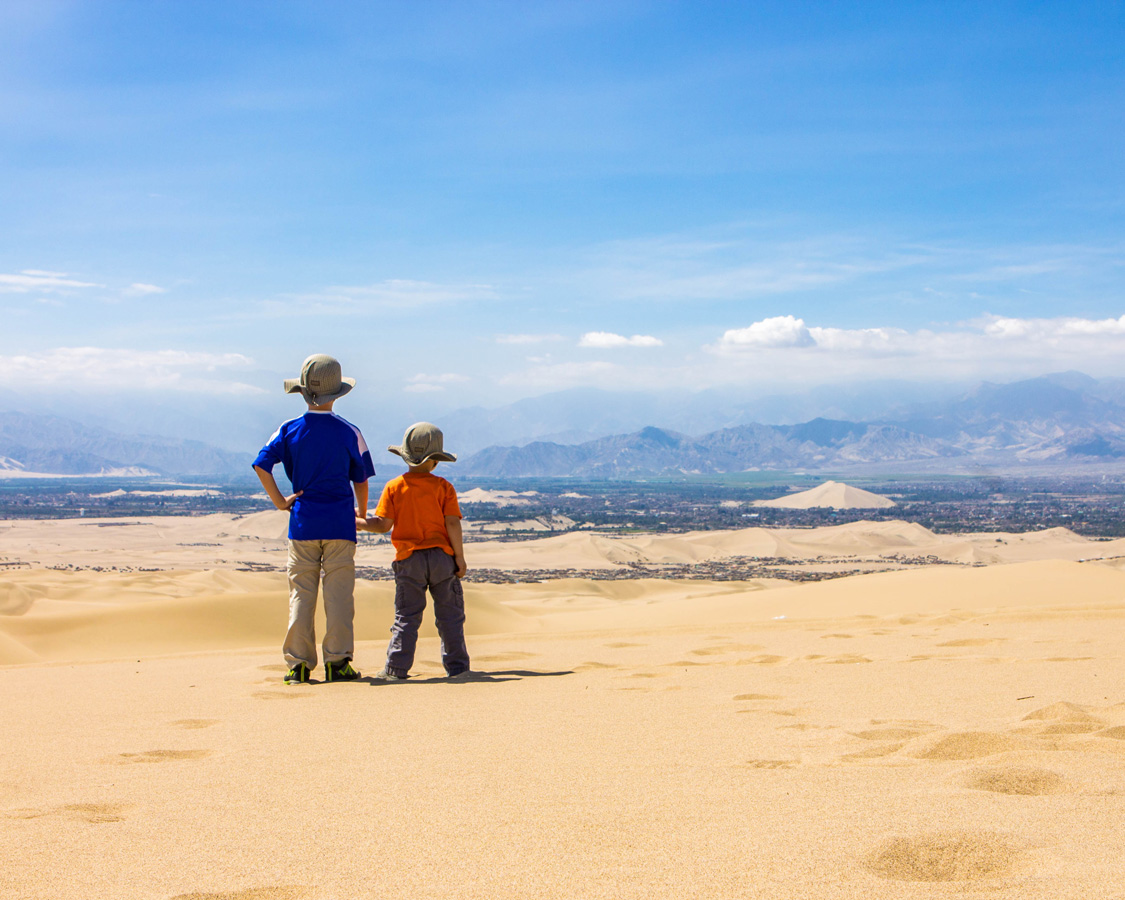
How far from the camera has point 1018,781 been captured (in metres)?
2.72

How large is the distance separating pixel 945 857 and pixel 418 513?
4169mm

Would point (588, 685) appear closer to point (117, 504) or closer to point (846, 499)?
point (846, 499)

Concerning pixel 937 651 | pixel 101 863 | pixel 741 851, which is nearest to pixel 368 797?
pixel 101 863

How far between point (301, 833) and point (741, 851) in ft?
3.88

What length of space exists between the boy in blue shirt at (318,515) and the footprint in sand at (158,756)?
199cm

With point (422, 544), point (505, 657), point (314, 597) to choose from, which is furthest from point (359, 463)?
point (505, 657)

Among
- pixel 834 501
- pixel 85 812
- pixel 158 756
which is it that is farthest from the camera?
pixel 834 501

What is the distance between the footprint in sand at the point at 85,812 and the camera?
2.58 meters

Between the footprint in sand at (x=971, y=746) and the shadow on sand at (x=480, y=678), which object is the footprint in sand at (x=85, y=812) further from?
the shadow on sand at (x=480, y=678)

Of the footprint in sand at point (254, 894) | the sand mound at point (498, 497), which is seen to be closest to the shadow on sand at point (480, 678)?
the footprint in sand at point (254, 894)

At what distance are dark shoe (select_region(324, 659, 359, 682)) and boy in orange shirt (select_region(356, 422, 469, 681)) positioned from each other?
20cm

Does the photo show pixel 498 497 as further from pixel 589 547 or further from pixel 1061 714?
pixel 1061 714

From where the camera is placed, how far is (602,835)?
7.73 feet

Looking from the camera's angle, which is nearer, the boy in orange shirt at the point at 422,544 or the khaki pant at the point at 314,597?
the khaki pant at the point at 314,597
